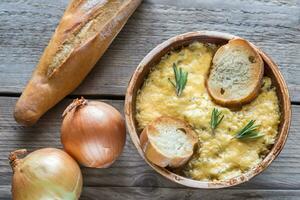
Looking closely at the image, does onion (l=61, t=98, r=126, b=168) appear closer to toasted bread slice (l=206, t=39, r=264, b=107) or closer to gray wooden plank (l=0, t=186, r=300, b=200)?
gray wooden plank (l=0, t=186, r=300, b=200)

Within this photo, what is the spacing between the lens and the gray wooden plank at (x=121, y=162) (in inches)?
51.5

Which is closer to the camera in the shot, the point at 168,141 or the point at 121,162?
the point at 168,141

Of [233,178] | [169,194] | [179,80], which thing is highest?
[179,80]

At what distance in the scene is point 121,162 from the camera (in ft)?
4.30

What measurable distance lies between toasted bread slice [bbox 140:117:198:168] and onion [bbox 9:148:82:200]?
16 centimetres

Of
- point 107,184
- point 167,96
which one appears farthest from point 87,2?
point 107,184

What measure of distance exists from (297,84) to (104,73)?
41cm

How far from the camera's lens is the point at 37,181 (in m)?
1.19

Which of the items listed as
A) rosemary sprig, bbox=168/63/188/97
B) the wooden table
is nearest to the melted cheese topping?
rosemary sprig, bbox=168/63/188/97

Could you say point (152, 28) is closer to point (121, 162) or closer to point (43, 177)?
point (121, 162)

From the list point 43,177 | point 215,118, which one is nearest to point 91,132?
point 43,177

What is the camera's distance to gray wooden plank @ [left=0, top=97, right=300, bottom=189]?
51.5 inches

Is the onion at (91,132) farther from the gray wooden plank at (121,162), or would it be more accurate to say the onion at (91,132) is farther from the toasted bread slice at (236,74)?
the toasted bread slice at (236,74)

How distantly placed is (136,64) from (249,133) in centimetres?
30
